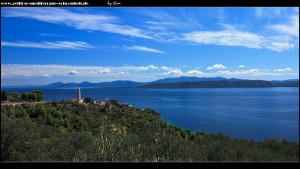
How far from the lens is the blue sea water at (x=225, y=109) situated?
5.74 m

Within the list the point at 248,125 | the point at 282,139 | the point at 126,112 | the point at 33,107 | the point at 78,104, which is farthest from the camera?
the point at 78,104

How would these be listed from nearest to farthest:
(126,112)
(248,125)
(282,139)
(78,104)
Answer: (282,139) < (248,125) < (126,112) < (78,104)

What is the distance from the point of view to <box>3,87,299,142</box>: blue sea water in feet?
18.8

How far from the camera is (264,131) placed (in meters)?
6.58

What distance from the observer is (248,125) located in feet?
23.9

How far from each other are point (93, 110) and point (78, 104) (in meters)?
0.80

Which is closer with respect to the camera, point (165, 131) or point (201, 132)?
point (165, 131)

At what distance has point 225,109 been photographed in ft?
27.0

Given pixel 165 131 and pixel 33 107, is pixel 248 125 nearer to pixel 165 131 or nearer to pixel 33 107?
pixel 165 131
